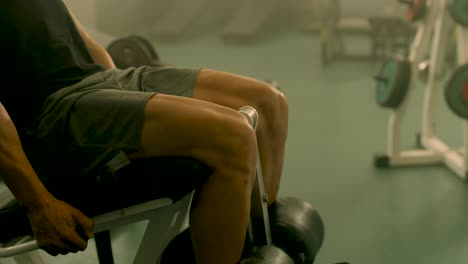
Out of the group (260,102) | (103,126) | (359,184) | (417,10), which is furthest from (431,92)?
(103,126)

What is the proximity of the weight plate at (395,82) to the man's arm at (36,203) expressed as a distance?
1.53m

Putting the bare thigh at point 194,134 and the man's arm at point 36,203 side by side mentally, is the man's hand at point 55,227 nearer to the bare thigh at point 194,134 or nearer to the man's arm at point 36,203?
the man's arm at point 36,203

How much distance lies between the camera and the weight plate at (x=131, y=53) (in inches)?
87.8

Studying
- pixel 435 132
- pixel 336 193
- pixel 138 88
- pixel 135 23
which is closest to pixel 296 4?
pixel 135 23

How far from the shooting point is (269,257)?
51.8 inches

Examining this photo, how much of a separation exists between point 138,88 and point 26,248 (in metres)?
0.45

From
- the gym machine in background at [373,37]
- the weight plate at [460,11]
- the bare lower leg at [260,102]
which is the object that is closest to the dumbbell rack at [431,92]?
the weight plate at [460,11]

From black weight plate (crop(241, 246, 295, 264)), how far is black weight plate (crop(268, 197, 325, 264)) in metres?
0.09

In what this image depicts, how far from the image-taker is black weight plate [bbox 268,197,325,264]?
146 centimetres

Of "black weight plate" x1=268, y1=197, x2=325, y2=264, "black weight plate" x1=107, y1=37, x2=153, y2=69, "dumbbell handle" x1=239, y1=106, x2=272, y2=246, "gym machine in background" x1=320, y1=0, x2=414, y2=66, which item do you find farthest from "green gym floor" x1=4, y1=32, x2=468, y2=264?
"black weight plate" x1=107, y1=37, x2=153, y2=69

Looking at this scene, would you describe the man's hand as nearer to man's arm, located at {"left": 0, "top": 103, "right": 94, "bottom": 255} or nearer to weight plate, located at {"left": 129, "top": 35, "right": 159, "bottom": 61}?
man's arm, located at {"left": 0, "top": 103, "right": 94, "bottom": 255}

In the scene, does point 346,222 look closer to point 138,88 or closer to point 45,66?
point 138,88

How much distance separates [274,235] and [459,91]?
1.02 metres

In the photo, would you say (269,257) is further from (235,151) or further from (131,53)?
(131,53)
